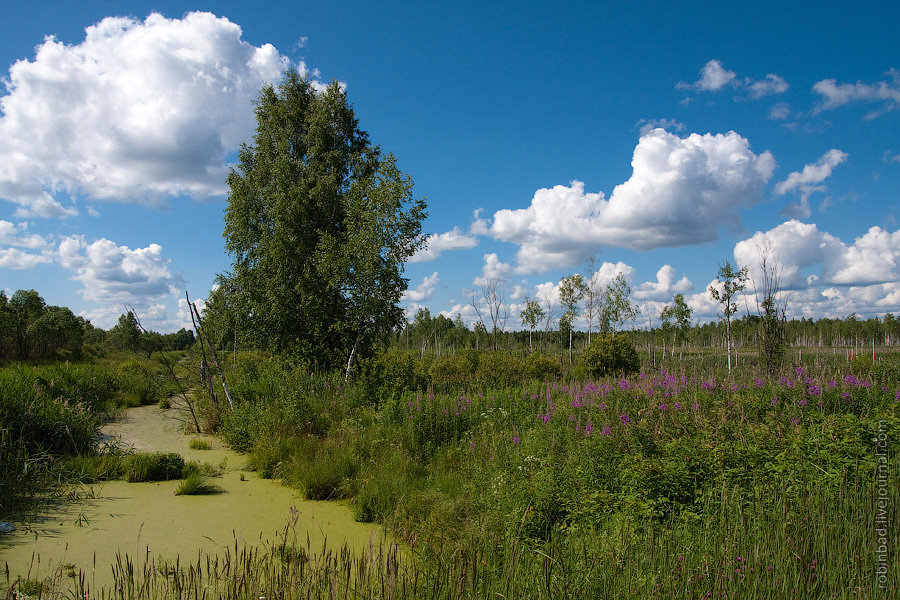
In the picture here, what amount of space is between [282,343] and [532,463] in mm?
12746

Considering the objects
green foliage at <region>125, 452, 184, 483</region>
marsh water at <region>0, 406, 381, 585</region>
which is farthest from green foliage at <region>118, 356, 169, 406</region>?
marsh water at <region>0, 406, 381, 585</region>

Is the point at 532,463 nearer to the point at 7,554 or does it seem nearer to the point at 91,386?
the point at 7,554

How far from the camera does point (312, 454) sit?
728cm

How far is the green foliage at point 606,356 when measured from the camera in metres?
20.5

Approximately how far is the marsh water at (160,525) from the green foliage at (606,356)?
1618cm

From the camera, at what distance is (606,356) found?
20547 mm

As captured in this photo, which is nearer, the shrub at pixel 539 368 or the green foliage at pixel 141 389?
the green foliage at pixel 141 389

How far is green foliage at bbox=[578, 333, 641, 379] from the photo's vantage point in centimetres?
2055

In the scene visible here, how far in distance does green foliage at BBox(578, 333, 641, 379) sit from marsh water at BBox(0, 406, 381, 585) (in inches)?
637

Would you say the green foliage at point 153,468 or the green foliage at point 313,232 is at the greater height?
the green foliage at point 313,232

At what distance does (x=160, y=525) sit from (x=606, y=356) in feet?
60.3

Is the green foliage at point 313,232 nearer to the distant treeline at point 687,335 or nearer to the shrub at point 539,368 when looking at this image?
the shrub at point 539,368

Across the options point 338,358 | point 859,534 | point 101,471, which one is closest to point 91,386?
point 338,358

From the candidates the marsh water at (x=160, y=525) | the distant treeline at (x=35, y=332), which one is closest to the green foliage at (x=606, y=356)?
the marsh water at (x=160, y=525)
